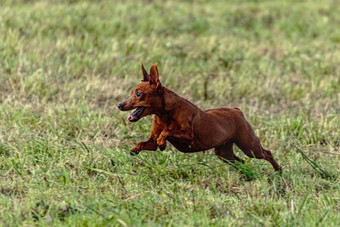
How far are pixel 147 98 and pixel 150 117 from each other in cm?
199

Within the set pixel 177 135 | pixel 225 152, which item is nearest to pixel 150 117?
pixel 225 152

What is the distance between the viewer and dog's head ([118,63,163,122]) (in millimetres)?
4138

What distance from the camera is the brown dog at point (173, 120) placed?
13.6 ft

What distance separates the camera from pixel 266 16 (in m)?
11.3

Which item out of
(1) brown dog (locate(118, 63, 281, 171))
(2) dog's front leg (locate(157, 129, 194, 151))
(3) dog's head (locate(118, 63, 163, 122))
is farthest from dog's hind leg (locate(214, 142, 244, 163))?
(3) dog's head (locate(118, 63, 163, 122))

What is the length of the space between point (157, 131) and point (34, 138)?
1.59 metres

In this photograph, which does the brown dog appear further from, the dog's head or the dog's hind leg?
the dog's hind leg

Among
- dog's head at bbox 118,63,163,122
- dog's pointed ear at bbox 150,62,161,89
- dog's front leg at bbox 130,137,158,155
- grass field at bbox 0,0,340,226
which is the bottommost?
grass field at bbox 0,0,340,226

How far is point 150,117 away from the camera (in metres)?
6.14

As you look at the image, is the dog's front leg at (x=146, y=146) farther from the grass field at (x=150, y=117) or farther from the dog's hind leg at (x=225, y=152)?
the dog's hind leg at (x=225, y=152)

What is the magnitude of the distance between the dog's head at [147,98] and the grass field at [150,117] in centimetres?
57

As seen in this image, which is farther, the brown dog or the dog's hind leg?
the dog's hind leg

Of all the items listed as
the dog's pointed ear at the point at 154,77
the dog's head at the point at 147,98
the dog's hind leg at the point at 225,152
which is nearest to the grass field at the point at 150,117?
the dog's hind leg at the point at 225,152

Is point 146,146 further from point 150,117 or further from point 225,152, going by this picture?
point 150,117
